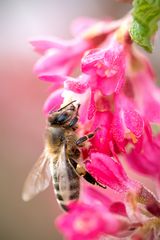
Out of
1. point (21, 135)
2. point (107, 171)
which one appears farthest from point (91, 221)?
point (21, 135)

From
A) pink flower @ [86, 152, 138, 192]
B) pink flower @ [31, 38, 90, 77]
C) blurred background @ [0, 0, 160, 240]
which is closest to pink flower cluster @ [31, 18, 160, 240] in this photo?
pink flower @ [86, 152, 138, 192]

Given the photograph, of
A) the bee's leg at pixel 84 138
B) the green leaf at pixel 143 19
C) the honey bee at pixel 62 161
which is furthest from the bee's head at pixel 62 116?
the green leaf at pixel 143 19

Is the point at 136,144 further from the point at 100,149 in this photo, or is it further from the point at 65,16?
the point at 65,16

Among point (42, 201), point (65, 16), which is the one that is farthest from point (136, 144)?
point (65, 16)

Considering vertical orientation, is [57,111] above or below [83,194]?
above

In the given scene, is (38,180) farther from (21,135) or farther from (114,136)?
(21,135)

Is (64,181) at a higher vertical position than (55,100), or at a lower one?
lower

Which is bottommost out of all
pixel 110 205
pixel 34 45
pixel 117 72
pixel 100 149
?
pixel 110 205

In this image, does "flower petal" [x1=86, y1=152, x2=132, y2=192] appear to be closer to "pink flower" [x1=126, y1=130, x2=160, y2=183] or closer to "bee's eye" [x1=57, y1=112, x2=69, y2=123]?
"pink flower" [x1=126, y1=130, x2=160, y2=183]
